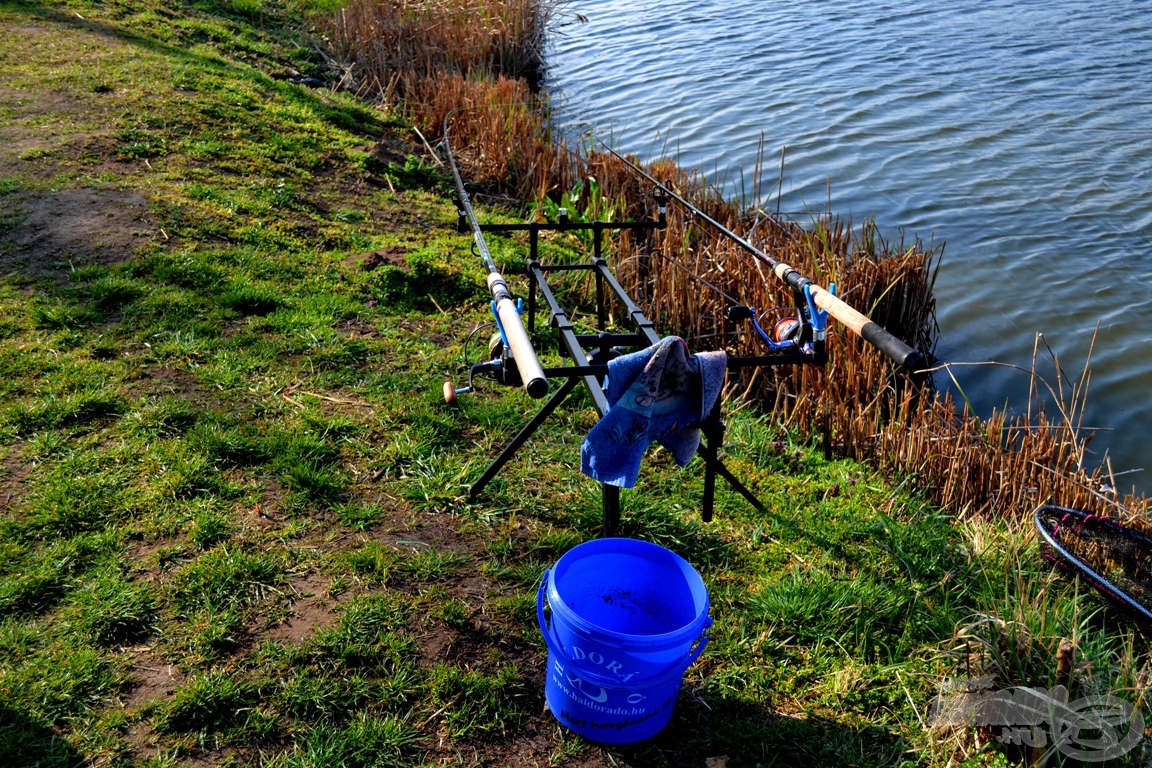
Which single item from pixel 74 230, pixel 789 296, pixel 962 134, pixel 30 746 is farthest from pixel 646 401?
pixel 962 134

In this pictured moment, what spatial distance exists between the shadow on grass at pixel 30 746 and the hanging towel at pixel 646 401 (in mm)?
1642

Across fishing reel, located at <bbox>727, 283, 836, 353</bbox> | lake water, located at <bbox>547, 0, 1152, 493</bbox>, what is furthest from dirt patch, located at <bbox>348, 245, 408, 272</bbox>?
fishing reel, located at <bbox>727, 283, 836, 353</bbox>

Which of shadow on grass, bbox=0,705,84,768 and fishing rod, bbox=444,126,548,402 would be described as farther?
shadow on grass, bbox=0,705,84,768

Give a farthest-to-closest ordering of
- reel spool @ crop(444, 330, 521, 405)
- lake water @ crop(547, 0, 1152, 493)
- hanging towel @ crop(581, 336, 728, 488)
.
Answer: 1. lake water @ crop(547, 0, 1152, 493)
2. reel spool @ crop(444, 330, 521, 405)
3. hanging towel @ crop(581, 336, 728, 488)

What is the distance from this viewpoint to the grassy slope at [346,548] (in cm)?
261

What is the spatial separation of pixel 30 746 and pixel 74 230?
3.91m

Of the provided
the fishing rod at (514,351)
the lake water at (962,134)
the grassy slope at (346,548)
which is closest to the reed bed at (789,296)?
the grassy slope at (346,548)

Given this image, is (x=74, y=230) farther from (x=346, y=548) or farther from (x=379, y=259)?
(x=346, y=548)

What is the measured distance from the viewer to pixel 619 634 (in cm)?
227

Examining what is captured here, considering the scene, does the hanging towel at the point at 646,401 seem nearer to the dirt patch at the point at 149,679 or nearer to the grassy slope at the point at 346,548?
the grassy slope at the point at 346,548

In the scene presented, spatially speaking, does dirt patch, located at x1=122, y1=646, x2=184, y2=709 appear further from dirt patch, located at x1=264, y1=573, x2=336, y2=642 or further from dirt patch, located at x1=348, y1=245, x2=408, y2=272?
dirt patch, located at x1=348, y1=245, x2=408, y2=272

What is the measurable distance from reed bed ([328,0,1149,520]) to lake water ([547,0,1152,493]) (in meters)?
0.47

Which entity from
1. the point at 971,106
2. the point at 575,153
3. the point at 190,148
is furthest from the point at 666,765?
the point at 971,106

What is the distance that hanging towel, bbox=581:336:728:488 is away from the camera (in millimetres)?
2277
